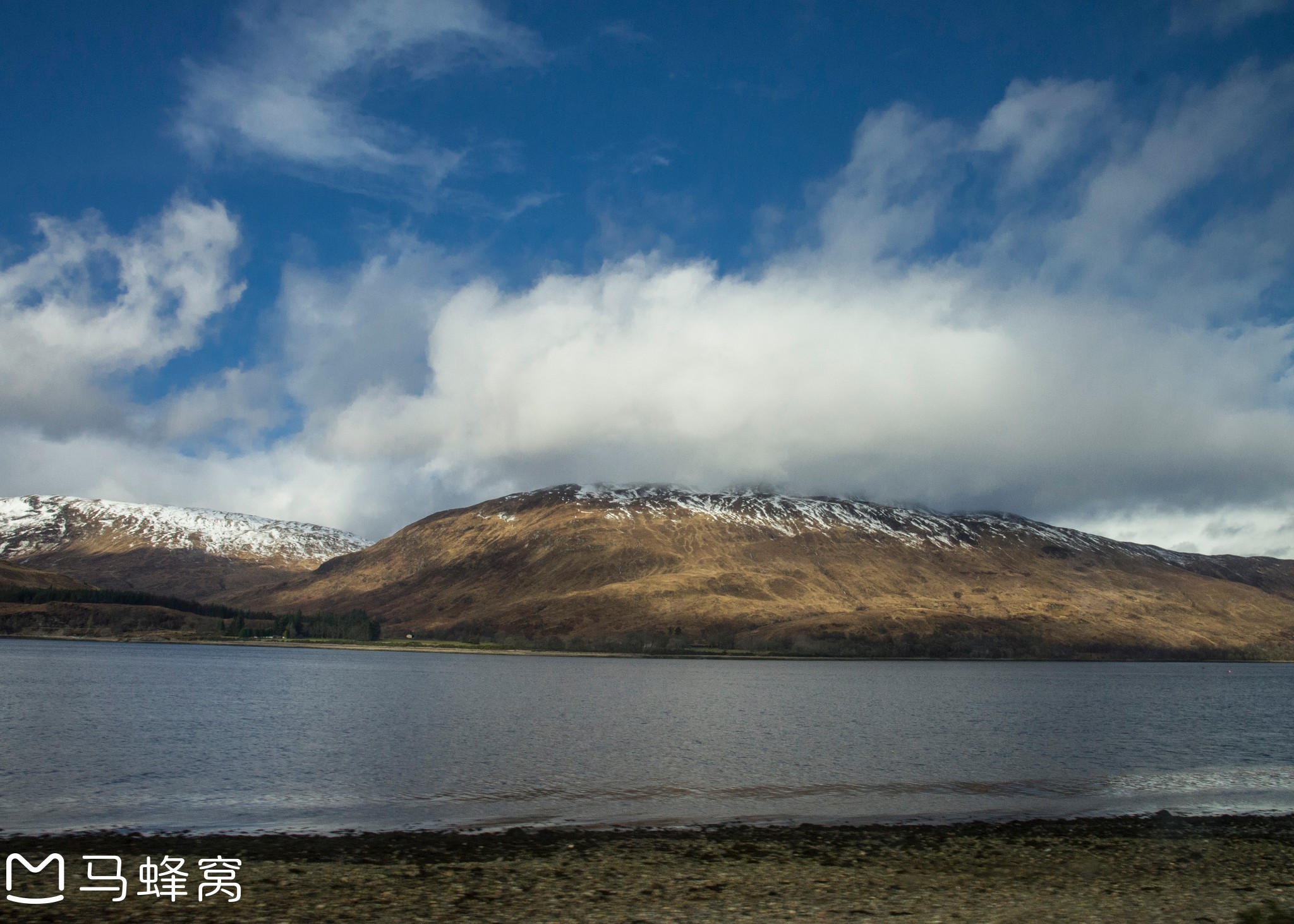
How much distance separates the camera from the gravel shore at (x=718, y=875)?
23.6m

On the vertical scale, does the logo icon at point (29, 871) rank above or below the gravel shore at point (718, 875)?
above

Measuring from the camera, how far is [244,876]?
2678 cm

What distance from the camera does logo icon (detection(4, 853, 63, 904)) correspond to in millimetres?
23422

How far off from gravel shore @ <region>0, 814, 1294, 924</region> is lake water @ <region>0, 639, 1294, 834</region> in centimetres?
381

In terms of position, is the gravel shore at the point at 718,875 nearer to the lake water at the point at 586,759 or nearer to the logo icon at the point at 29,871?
the logo icon at the point at 29,871

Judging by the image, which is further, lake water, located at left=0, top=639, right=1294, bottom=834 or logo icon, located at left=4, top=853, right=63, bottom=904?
lake water, located at left=0, top=639, right=1294, bottom=834

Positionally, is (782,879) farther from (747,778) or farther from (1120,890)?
(747,778)

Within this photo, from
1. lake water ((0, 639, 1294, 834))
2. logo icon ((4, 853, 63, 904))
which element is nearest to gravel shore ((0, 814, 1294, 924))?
logo icon ((4, 853, 63, 904))

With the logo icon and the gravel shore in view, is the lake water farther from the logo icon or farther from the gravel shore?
the logo icon

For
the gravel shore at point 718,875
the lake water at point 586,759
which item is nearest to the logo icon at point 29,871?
the gravel shore at point 718,875

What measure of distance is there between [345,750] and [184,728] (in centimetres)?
1846

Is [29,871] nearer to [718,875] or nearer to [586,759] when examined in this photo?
[718,875]

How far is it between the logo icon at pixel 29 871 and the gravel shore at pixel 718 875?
13.1 inches

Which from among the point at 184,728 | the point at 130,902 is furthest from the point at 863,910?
the point at 184,728
